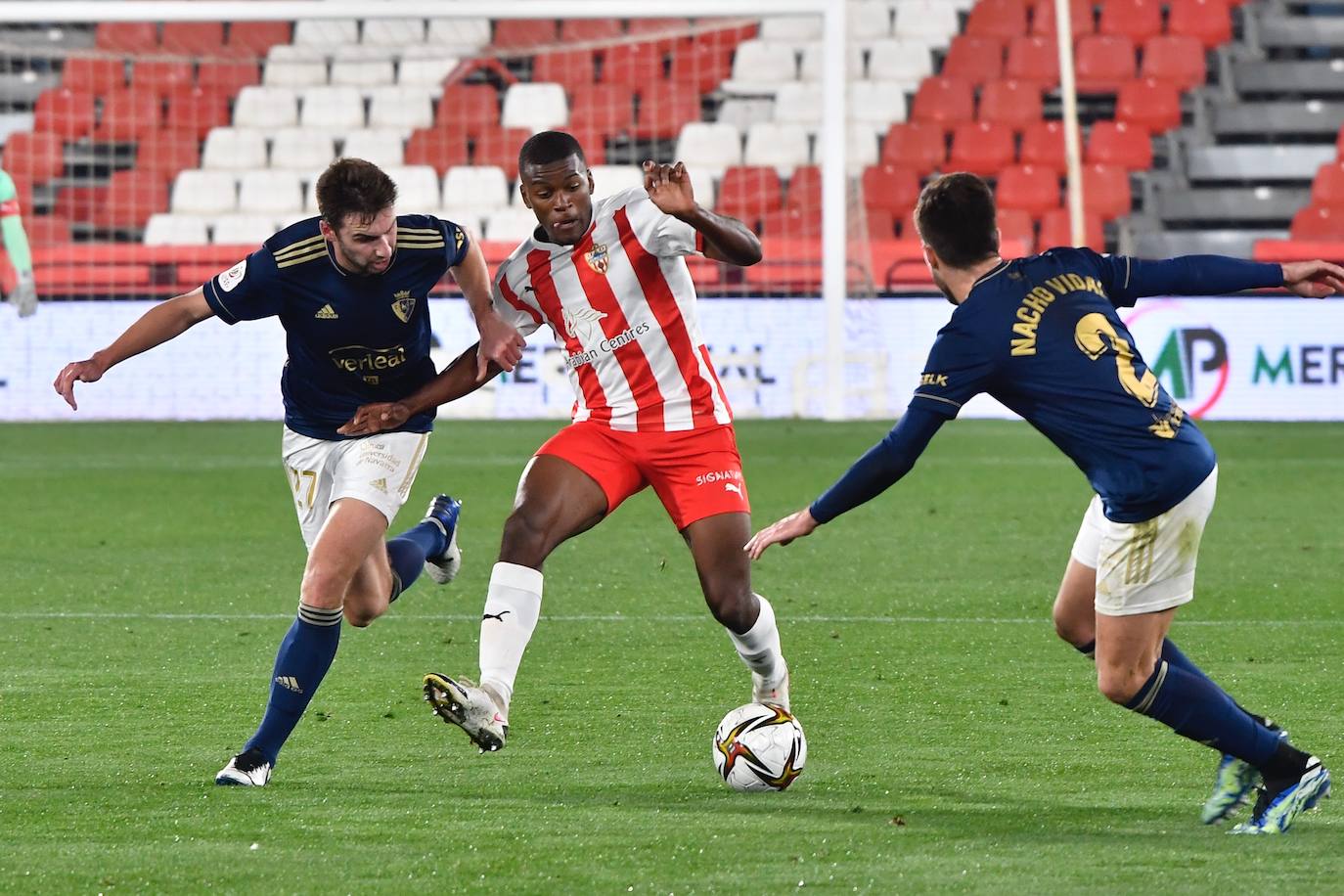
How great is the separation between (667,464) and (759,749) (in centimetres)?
105

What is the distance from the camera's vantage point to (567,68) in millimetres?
21203

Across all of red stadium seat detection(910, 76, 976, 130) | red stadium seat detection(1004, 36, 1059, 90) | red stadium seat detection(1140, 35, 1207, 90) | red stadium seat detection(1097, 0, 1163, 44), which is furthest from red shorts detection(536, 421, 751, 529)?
red stadium seat detection(1097, 0, 1163, 44)

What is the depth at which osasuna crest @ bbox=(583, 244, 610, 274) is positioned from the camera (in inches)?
229

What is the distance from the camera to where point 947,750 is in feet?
18.1

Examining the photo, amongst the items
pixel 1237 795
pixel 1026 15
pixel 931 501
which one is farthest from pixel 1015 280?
pixel 1026 15

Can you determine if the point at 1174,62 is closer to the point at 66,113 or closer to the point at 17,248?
the point at 66,113

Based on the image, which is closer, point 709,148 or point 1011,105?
point 709,148

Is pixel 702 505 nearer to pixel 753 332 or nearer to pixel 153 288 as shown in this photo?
pixel 753 332

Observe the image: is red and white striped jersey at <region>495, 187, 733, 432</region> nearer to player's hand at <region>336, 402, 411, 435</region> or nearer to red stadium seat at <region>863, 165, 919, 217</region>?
player's hand at <region>336, 402, 411, 435</region>

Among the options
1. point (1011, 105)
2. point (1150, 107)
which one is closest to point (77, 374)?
point (1011, 105)

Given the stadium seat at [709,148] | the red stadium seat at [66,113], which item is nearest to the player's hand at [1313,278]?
the stadium seat at [709,148]

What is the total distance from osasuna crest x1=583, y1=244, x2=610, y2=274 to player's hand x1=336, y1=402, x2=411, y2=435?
71 centimetres

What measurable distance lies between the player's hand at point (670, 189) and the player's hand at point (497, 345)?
0.68 meters

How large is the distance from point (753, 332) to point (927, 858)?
13.4 m
